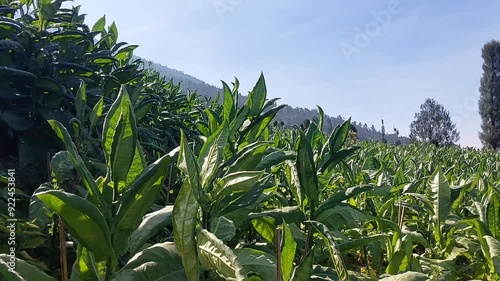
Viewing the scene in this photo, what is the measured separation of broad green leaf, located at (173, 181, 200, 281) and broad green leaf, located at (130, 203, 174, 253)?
0.35ft

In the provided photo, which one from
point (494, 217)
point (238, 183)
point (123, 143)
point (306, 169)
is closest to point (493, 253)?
point (494, 217)

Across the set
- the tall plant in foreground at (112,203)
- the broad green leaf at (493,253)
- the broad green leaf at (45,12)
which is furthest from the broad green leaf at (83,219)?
the broad green leaf at (45,12)

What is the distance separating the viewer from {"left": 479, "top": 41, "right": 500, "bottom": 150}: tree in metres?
48.1

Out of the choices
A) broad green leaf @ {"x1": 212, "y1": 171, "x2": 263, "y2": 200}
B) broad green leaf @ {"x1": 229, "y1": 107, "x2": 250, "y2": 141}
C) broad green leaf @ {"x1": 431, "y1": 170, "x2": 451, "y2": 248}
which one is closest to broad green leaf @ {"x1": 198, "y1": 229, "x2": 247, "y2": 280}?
broad green leaf @ {"x1": 212, "y1": 171, "x2": 263, "y2": 200}

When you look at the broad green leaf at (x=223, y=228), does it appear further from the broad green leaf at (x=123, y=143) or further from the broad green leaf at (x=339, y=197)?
the broad green leaf at (x=339, y=197)

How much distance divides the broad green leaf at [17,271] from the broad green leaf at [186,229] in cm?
30

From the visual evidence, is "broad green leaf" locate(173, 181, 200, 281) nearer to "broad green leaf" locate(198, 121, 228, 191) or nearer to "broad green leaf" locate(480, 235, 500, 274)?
"broad green leaf" locate(198, 121, 228, 191)

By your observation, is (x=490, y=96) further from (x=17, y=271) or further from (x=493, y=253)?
(x=17, y=271)

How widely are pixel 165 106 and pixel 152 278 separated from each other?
3.53 meters

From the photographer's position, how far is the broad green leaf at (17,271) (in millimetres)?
758

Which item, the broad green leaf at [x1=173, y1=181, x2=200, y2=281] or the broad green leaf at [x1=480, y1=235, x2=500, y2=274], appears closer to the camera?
the broad green leaf at [x1=173, y1=181, x2=200, y2=281]

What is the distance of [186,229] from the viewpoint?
Answer: 0.75 m

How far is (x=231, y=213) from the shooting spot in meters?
1.00

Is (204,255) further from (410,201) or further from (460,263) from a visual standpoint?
→ (410,201)
